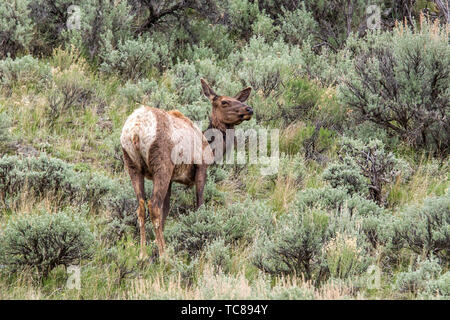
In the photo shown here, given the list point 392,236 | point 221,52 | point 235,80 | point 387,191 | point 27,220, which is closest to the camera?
point 27,220

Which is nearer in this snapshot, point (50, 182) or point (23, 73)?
point (50, 182)

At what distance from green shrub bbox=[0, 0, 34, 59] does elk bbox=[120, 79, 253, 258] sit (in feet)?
19.3

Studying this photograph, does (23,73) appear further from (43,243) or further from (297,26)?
(297,26)

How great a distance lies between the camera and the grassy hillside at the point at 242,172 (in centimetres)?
→ 651

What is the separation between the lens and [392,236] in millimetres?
7164

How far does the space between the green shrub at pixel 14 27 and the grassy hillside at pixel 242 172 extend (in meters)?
0.09

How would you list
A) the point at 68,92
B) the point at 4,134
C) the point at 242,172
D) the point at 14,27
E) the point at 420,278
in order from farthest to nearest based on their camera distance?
the point at 14,27 → the point at 68,92 → the point at 242,172 → the point at 4,134 → the point at 420,278

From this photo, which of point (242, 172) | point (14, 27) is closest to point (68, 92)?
point (14, 27)

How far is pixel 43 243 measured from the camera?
6.60 meters

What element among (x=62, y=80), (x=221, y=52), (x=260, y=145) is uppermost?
(x=221, y=52)

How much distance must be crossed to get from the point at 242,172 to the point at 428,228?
3723mm

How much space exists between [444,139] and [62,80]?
22.5 ft
